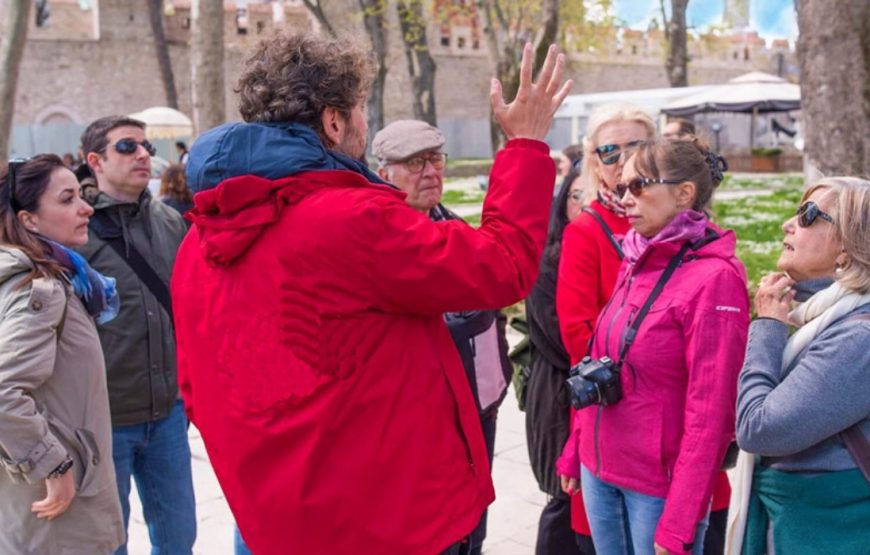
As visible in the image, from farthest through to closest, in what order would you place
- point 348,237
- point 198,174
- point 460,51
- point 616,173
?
point 460,51, point 616,173, point 198,174, point 348,237

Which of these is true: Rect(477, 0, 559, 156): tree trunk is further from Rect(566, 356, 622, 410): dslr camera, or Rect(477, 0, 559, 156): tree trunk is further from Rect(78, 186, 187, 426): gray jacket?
Rect(566, 356, 622, 410): dslr camera

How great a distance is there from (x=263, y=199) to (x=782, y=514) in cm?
150

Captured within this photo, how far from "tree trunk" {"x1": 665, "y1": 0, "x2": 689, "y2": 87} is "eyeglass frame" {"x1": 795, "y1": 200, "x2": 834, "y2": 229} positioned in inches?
964

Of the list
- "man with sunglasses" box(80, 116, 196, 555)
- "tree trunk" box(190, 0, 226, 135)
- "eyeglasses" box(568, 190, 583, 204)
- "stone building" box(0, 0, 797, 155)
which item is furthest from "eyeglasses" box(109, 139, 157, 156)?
"stone building" box(0, 0, 797, 155)

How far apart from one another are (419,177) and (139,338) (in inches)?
50.2

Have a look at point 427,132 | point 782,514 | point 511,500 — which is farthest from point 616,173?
point 511,500

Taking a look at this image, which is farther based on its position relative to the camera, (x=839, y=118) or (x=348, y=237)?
(x=839, y=118)

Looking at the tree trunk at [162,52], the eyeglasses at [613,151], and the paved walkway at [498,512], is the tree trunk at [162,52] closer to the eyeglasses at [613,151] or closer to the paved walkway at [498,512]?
the paved walkway at [498,512]

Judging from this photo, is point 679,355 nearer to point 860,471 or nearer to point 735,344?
point 735,344

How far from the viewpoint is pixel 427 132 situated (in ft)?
11.7

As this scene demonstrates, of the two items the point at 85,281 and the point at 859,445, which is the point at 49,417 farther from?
the point at 859,445

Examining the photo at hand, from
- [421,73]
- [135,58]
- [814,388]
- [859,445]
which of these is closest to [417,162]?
[814,388]

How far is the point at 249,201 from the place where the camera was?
199cm

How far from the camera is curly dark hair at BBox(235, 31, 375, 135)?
2076 millimetres
